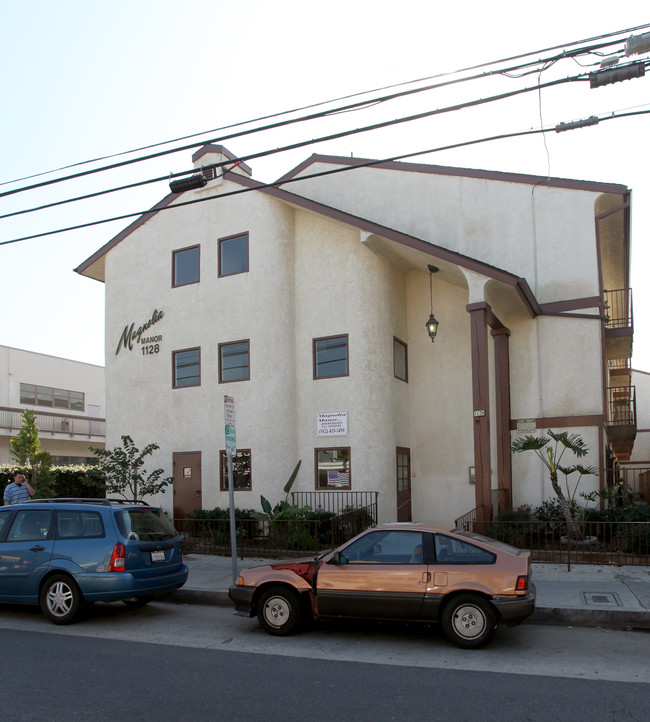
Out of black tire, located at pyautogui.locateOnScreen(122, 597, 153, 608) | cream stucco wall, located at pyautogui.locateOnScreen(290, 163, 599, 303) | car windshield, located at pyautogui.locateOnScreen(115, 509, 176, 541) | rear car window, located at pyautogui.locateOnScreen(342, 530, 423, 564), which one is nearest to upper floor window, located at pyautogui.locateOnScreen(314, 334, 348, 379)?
cream stucco wall, located at pyautogui.locateOnScreen(290, 163, 599, 303)

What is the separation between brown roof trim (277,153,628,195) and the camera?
659 inches

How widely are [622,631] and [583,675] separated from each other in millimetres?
2298

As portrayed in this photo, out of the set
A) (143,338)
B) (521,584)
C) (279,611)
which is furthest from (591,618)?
(143,338)

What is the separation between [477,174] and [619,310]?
7126 mm

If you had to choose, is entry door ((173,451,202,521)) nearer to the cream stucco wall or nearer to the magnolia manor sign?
the magnolia manor sign

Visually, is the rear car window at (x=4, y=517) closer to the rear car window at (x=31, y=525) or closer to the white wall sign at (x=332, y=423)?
the rear car window at (x=31, y=525)

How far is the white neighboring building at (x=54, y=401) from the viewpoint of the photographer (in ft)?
119

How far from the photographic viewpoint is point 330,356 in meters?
18.2

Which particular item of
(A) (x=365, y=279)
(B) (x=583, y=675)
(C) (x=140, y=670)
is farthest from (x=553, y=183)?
(C) (x=140, y=670)

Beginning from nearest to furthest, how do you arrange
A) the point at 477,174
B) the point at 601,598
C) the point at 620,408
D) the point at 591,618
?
the point at 591,618, the point at 601,598, the point at 477,174, the point at 620,408

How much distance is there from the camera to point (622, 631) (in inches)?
342

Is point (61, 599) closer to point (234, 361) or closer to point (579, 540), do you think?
point (579, 540)

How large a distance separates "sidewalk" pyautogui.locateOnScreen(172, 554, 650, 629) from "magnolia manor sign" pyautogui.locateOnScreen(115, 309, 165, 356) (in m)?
8.18

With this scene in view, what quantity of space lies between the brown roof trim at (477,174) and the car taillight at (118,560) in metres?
9.16
